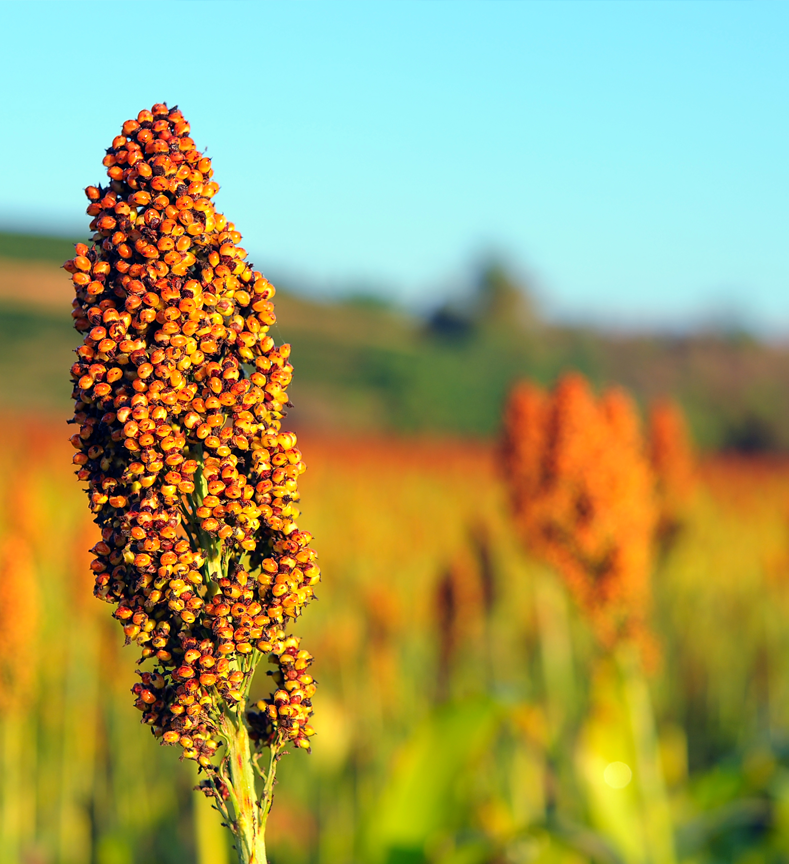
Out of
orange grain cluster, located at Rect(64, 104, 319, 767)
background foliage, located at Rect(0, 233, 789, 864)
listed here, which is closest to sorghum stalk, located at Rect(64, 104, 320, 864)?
orange grain cluster, located at Rect(64, 104, 319, 767)

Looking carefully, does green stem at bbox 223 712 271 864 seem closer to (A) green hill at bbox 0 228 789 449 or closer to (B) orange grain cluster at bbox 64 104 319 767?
(B) orange grain cluster at bbox 64 104 319 767

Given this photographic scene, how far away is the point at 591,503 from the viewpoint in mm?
4586

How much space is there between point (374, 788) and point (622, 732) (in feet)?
6.54

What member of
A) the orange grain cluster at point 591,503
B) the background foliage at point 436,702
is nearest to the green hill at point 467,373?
the background foliage at point 436,702

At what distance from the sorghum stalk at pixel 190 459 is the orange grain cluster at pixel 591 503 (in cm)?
327

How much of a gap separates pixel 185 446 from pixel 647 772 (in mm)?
3682

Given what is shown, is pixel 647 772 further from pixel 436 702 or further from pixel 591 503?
pixel 436 702

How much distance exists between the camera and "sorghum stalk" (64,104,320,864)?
1.30 meters

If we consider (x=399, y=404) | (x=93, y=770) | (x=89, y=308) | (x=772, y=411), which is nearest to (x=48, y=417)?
(x=399, y=404)

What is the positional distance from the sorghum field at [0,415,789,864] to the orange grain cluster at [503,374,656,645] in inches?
7.3

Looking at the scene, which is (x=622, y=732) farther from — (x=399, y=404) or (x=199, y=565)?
(x=399, y=404)

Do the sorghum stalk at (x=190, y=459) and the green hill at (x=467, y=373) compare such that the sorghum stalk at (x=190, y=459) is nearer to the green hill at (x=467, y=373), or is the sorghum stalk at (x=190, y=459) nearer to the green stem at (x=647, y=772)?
the green stem at (x=647, y=772)

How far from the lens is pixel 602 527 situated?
4535mm

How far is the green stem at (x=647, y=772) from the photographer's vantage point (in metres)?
4.11
